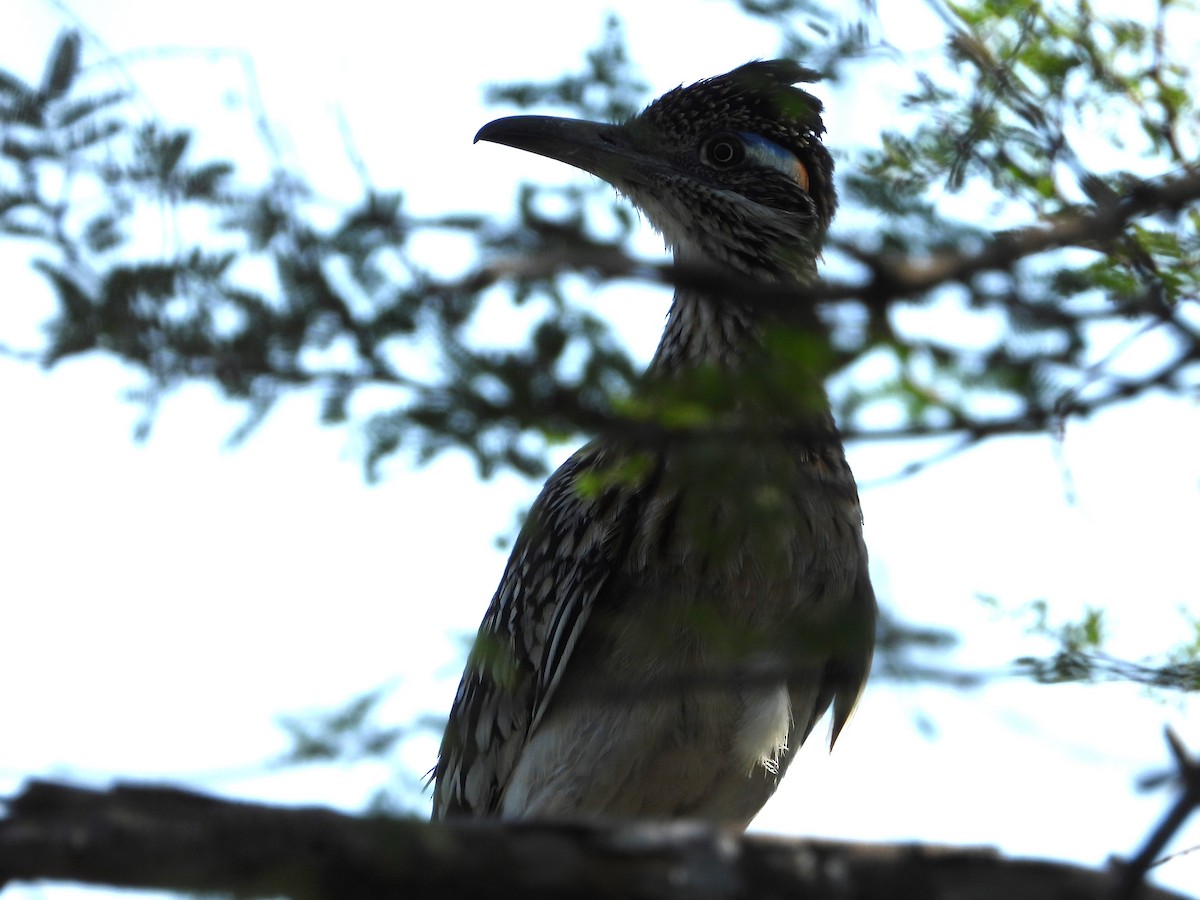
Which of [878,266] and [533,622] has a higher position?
[533,622]

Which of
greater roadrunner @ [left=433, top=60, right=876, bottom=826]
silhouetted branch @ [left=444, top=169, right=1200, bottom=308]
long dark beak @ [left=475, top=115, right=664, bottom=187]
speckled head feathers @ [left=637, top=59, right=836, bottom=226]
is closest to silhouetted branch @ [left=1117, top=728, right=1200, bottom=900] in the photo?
silhouetted branch @ [left=444, top=169, right=1200, bottom=308]

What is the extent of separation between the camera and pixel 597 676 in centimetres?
650

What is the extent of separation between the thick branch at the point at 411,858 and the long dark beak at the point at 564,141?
4714 millimetres

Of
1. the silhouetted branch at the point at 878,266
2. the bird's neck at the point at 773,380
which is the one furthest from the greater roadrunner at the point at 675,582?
the silhouetted branch at the point at 878,266

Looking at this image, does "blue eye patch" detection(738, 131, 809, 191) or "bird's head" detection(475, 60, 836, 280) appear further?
"blue eye patch" detection(738, 131, 809, 191)

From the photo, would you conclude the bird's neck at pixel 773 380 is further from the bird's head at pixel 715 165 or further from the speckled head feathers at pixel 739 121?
the speckled head feathers at pixel 739 121

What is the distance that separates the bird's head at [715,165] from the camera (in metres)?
7.39

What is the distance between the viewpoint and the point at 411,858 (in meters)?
3.09

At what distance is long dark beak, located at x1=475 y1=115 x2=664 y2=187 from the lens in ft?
24.1

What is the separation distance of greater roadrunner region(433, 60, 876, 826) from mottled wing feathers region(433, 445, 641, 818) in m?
0.01

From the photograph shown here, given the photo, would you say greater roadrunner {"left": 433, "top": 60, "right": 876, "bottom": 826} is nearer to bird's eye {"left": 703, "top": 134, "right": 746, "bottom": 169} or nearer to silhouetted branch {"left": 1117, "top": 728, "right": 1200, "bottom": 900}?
bird's eye {"left": 703, "top": 134, "right": 746, "bottom": 169}

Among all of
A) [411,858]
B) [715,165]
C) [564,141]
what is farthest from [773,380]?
[715,165]

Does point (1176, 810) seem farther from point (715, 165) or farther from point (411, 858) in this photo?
point (715, 165)

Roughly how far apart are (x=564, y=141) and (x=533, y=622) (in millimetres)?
2578
